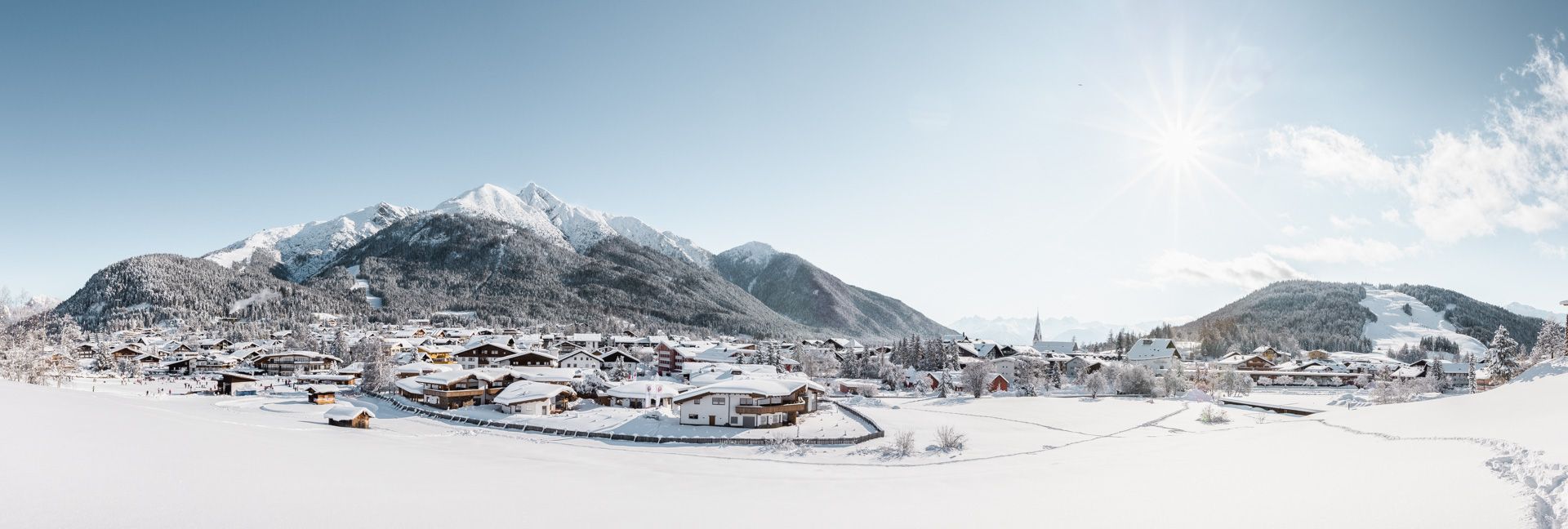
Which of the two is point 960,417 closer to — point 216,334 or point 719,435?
point 719,435

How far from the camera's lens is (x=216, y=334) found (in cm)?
13175

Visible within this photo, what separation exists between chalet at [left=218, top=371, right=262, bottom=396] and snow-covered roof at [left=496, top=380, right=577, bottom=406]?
112 feet

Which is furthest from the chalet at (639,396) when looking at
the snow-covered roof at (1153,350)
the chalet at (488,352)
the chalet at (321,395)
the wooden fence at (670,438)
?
the snow-covered roof at (1153,350)

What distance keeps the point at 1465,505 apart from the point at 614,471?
1388 centimetres

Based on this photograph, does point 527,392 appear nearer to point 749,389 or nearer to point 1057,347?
point 749,389

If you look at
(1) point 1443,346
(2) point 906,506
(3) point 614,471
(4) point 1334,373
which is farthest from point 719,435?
(1) point 1443,346

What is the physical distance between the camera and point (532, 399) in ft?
160

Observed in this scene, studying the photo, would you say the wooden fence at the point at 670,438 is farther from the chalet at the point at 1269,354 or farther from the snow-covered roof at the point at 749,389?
the chalet at the point at 1269,354

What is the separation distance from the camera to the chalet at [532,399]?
158 feet

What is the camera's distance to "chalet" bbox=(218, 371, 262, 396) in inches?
2525

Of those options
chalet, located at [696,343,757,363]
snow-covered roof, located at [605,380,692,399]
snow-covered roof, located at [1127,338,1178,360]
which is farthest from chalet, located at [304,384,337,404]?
snow-covered roof, located at [1127,338,1178,360]

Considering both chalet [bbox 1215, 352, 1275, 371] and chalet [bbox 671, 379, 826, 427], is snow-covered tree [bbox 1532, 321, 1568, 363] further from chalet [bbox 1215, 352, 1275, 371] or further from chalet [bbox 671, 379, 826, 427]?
chalet [bbox 671, 379, 826, 427]

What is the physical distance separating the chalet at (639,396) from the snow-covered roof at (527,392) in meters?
4.08

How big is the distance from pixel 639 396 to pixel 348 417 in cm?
1851
